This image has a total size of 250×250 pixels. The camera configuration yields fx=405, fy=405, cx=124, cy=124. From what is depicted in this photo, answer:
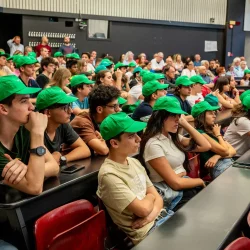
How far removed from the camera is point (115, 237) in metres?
2.49

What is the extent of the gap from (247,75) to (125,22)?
4.38 metres

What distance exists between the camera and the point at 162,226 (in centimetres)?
201

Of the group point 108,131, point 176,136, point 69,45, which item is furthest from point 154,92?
point 69,45

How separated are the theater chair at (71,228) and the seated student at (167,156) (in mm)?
798

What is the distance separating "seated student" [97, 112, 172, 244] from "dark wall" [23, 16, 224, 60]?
9.45m

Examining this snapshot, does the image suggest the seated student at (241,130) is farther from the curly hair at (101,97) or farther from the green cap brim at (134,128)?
the green cap brim at (134,128)

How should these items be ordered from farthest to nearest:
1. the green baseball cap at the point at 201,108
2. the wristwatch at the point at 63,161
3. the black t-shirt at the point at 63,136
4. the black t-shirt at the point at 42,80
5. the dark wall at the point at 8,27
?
the dark wall at the point at 8,27 < the black t-shirt at the point at 42,80 < the green baseball cap at the point at 201,108 < the black t-shirt at the point at 63,136 < the wristwatch at the point at 63,161

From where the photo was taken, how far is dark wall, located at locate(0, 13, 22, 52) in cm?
1125

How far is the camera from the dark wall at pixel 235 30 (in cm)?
1612

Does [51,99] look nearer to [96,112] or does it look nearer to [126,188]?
[96,112]

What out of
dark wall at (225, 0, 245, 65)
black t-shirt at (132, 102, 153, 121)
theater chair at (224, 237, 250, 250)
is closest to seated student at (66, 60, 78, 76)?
black t-shirt at (132, 102, 153, 121)

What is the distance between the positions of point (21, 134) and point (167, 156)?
111 cm

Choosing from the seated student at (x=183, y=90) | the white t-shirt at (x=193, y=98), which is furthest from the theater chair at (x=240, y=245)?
the white t-shirt at (x=193, y=98)

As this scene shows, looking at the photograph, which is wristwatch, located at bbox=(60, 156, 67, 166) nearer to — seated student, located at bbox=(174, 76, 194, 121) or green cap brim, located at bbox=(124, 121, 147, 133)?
green cap brim, located at bbox=(124, 121, 147, 133)
